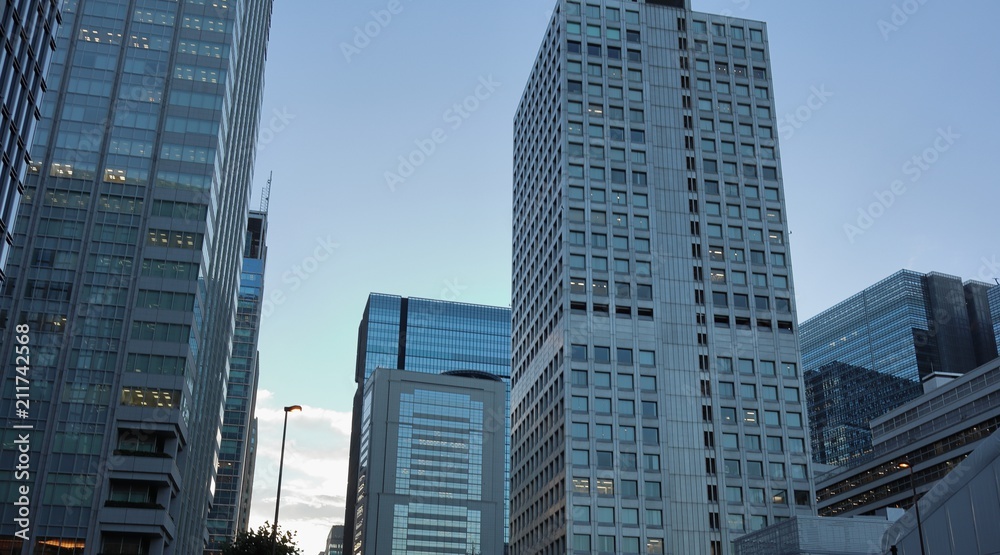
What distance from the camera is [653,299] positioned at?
128m

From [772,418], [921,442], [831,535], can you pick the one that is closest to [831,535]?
[831,535]

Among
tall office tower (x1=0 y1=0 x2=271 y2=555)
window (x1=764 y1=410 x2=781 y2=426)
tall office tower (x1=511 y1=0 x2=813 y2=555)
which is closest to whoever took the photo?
tall office tower (x1=0 y1=0 x2=271 y2=555)

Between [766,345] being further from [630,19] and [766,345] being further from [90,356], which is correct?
[90,356]

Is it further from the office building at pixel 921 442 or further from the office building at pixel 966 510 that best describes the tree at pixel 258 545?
the office building at pixel 921 442

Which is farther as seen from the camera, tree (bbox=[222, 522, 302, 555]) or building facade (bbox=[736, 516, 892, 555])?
tree (bbox=[222, 522, 302, 555])

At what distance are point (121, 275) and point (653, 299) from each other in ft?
223


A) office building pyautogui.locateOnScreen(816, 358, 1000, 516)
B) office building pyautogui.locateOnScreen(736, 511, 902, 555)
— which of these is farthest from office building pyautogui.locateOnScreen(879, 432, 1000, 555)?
office building pyautogui.locateOnScreen(816, 358, 1000, 516)

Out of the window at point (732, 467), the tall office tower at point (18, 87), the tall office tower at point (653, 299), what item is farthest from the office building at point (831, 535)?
the tall office tower at point (18, 87)

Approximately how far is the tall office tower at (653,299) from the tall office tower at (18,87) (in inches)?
3091

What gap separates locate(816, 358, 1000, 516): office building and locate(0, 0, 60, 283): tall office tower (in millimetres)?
111908

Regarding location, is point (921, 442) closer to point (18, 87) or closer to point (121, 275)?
point (121, 275)

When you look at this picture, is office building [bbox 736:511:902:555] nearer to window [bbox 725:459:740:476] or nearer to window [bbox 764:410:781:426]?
window [bbox 725:459:740:476]

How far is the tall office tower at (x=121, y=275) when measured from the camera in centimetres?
8488

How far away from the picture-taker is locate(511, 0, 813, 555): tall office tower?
117 meters
